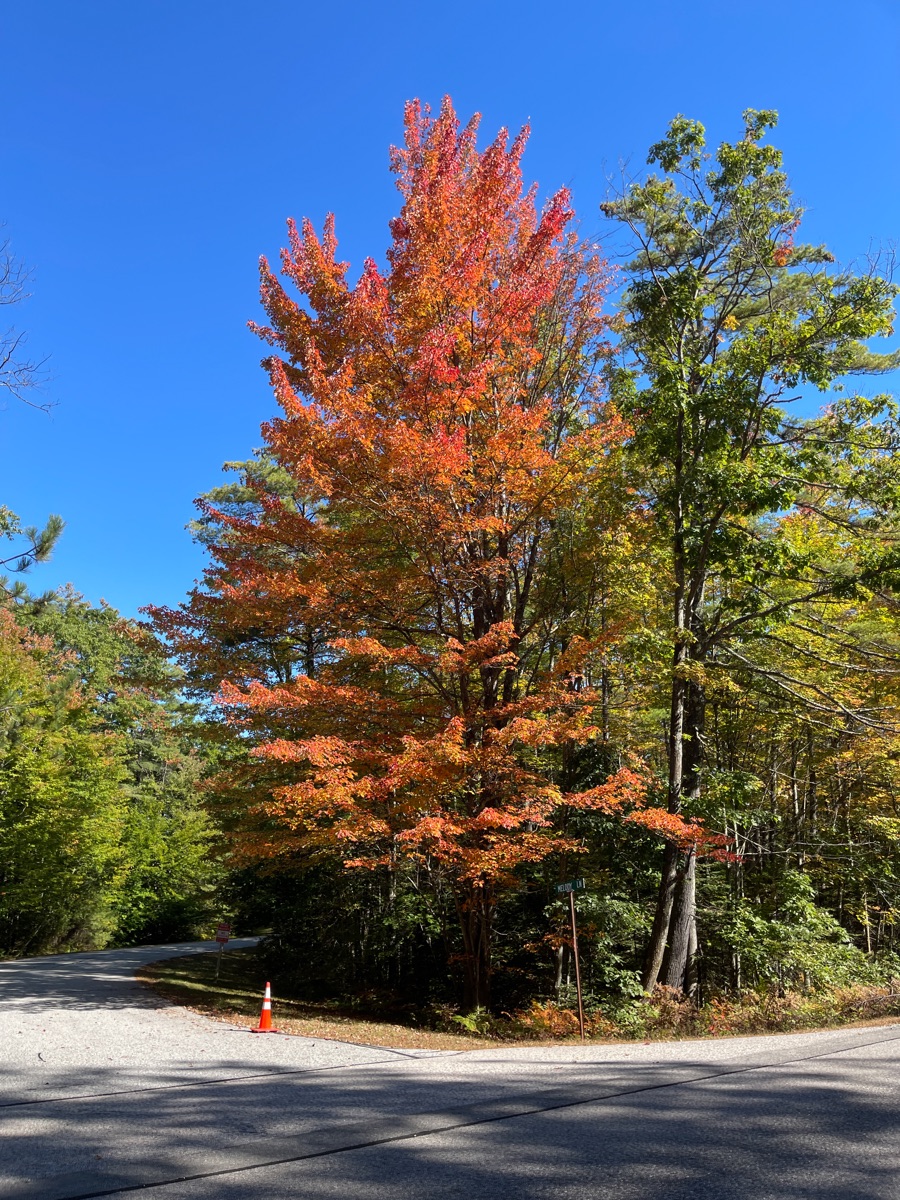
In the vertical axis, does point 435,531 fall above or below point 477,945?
above

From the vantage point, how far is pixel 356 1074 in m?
7.70

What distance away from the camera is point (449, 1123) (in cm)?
516

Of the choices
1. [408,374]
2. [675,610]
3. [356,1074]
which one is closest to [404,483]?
[408,374]

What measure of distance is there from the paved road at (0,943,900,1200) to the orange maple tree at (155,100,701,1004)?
362 cm

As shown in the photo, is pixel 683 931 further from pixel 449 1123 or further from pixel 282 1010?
pixel 449 1123

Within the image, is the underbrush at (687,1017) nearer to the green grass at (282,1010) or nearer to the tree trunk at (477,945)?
the tree trunk at (477,945)

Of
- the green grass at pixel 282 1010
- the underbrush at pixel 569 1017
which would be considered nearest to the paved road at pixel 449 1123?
the green grass at pixel 282 1010

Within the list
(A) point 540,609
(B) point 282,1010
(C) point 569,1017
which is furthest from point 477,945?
(A) point 540,609

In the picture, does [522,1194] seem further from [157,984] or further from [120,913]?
[120,913]

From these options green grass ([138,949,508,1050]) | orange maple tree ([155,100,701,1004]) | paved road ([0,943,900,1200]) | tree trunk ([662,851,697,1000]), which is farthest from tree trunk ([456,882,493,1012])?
paved road ([0,943,900,1200])

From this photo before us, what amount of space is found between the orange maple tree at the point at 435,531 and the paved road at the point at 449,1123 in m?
3.62

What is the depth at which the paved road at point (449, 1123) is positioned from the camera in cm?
395

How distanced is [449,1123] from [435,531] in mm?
8715

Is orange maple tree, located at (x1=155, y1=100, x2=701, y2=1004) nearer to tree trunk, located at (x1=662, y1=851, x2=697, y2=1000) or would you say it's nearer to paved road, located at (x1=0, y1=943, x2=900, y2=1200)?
tree trunk, located at (x1=662, y1=851, x2=697, y2=1000)
